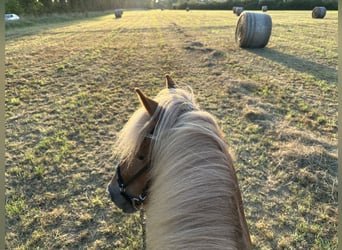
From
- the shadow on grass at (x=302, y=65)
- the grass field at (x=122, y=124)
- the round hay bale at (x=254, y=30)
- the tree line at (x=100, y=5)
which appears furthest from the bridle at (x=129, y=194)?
the tree line at (x=100, y=5)

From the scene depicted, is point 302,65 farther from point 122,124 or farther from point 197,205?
point 197,205

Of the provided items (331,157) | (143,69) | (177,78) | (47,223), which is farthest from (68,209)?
(143,69)

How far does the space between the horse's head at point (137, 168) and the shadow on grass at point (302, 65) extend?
702cm

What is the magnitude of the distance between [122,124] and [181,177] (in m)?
3.98

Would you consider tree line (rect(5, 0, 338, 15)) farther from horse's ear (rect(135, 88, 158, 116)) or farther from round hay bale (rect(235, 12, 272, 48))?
horse's ear (rect(135, 88, 158, 116))

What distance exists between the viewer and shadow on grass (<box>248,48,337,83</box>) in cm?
751

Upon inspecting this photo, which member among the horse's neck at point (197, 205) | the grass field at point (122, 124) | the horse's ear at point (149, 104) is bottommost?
the grass field at point (122, 124)

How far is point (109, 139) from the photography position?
464cm

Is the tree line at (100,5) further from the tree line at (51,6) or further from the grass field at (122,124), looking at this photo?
the grass field at (122,124)

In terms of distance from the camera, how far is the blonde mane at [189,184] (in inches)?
46.8

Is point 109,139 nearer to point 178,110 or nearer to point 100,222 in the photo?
point 100,222

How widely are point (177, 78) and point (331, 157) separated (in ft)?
15.3

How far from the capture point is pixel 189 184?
4.19 feet

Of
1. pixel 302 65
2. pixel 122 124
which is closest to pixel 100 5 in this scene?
pixel 302 65
